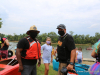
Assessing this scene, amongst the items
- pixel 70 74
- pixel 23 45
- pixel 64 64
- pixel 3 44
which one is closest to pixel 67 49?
pixel 64 64

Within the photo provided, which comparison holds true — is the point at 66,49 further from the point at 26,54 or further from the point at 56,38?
the point at 56,38

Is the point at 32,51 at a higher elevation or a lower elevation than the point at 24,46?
lower

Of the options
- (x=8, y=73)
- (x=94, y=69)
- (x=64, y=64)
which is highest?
(x=64, y=64)

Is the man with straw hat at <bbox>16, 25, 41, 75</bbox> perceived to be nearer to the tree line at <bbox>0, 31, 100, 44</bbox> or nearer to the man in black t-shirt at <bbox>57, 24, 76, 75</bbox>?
the man in black t-shirt at <bbox>57, 24, 76, 75</bbox>

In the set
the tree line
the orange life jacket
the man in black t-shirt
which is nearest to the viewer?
the man in black t-shirt

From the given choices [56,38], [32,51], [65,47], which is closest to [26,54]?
[32,51]

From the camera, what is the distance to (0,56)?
5.00m

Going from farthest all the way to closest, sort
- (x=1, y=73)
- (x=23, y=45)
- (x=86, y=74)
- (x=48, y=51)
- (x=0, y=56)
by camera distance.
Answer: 1. (x=0, y=56)
2. (x=48, y=51)
3. (x=86, y=74)
4. (x=1, y=73)
5. (x=23, y=45)

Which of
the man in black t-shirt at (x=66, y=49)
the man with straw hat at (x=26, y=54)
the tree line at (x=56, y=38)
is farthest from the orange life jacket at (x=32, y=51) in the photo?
the tree line at (x=56, y=38)

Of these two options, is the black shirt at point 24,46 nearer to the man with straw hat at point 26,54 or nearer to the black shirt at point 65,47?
the man with straw hat at point 26,54

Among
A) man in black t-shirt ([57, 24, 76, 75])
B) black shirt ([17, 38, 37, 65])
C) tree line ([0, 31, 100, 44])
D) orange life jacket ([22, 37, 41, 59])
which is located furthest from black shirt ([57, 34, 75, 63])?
tree line ([0, 31, 100, 44])

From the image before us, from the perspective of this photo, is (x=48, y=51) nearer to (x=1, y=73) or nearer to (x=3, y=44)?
(x=1, y=73)

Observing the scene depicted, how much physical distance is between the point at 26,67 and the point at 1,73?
0.94 metres

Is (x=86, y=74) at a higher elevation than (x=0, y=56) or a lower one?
lower
